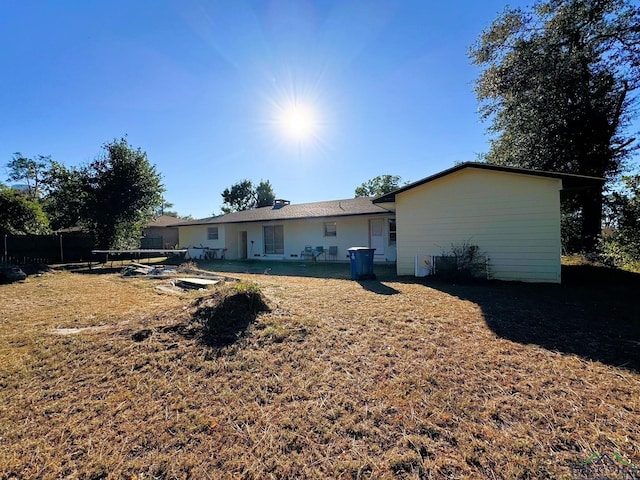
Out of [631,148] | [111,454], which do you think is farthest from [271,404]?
[631,148]

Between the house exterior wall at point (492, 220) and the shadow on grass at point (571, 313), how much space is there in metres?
0.82

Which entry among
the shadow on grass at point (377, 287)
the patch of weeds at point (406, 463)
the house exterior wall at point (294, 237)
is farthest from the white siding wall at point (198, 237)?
the patch of weeds at point (406, 463)

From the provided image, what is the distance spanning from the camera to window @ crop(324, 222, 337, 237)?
648 inches

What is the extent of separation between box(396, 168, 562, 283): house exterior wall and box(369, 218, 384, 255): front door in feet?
14.7

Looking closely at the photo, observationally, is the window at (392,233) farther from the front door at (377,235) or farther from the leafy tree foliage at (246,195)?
the leafy tree foliage at (246,195)

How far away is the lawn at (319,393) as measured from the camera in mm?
2010

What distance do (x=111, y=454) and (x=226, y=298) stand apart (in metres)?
2.82

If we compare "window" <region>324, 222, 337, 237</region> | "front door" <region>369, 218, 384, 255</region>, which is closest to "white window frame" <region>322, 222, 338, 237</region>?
"window" <region>324, 222, 337, 237</region>

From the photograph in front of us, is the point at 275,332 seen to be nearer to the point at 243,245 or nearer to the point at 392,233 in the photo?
the point at 392,233

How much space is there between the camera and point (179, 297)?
6.89 meters

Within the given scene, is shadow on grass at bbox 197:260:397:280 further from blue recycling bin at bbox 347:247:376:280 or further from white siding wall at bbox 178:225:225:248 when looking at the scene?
white siding wall at bbox 178:225:225:248

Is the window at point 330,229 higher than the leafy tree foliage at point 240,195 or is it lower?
lower

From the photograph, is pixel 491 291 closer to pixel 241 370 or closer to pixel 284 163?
pixel 241 370

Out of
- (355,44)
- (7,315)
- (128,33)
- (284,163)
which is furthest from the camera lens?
(284,163)
